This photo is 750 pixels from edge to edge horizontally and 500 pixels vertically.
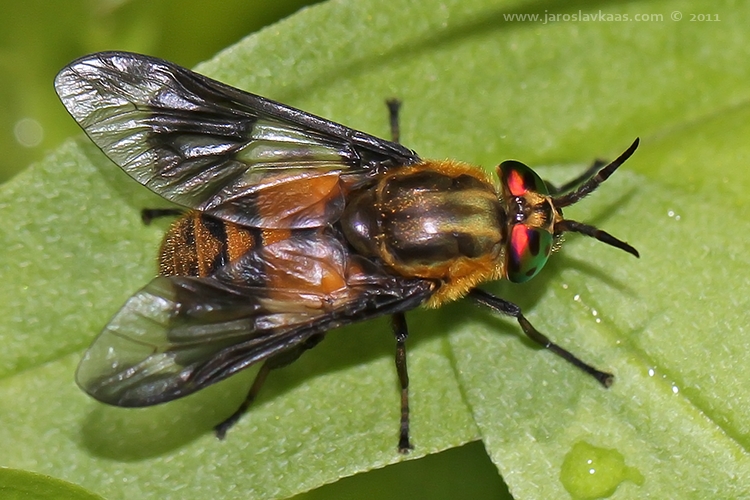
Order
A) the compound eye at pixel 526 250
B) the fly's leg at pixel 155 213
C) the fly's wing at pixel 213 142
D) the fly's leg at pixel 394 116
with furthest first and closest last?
the fly's leg at pixel 394 116 → the fly's leg at pixel 155 213 → the fly's wing at pixel 213 142 → the compound eye at pixel 526 250

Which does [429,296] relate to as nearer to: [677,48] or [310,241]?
[310,241]

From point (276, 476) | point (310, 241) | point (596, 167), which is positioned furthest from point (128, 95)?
point (596, 167)

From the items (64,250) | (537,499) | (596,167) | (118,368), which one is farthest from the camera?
(596,167)

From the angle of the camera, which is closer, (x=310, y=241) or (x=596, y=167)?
(x=310, y=241)

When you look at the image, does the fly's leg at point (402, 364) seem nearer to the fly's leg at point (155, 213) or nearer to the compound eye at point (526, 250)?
the compound eye at point (526, 250)

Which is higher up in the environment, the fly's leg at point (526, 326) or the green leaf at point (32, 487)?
the fly's leg at point (526, 326)

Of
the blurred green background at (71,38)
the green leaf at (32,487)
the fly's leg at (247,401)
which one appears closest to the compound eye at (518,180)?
the fly's leg at (247,401)

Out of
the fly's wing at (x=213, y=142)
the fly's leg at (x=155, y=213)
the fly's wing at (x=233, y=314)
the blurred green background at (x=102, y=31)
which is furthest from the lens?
the blurred green background at (x=102, y=31)
